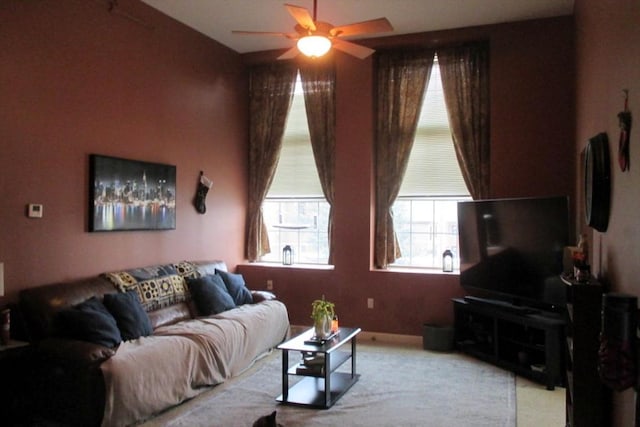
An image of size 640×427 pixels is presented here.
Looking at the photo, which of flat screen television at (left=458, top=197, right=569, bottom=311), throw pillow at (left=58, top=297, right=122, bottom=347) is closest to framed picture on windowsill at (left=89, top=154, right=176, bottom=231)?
throw pillow at (left=58, top=297, right=122, bottom=347)

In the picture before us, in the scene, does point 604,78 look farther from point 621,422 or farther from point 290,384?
point 290,384

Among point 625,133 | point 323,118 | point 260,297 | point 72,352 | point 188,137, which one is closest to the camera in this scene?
point 625,133

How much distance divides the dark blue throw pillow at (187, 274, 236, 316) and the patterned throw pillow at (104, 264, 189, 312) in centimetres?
10

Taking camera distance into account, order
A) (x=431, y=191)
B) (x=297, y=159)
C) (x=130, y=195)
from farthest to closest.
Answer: (x=297, y=159), (x=431, y=191), (x=130, y=195)

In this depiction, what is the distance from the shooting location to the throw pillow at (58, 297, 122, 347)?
142 inches

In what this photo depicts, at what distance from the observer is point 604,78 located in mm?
3072

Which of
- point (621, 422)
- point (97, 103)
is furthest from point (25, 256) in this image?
point (621, 422)

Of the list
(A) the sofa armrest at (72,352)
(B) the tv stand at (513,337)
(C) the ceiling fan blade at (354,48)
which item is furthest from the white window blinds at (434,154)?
(A) the sofa armrest at (72,352)

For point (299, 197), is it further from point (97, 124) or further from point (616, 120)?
point (616, 120)

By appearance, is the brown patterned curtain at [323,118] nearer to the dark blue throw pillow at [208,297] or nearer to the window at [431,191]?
the window at [431,191]

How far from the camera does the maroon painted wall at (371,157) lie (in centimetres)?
535

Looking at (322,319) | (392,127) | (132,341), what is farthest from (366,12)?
(132,341)

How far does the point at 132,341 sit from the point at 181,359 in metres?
0.39

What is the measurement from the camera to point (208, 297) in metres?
4.99
